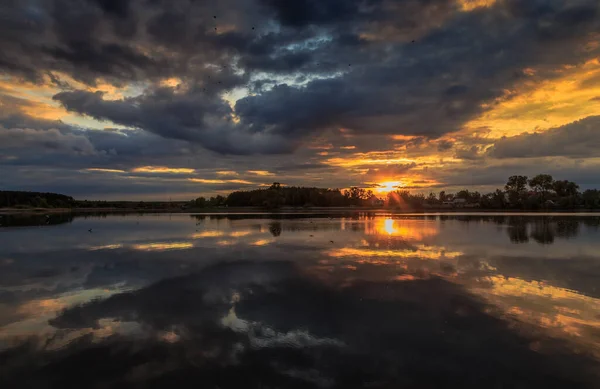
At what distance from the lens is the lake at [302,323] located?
9.49 metres

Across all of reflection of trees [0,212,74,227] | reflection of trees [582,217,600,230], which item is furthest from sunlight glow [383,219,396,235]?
reflection of trees [0,212,74,227]

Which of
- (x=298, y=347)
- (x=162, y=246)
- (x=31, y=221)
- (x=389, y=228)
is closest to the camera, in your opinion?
(x=298, y=347)

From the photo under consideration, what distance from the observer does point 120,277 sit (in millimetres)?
20672

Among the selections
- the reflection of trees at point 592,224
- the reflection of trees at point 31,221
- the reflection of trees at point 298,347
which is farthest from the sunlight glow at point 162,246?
the reflection of trees at point 592,224

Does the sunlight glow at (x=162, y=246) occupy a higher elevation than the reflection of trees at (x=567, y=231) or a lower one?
lower

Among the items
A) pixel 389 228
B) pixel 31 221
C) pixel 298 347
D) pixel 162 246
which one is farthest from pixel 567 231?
pixel 31 221

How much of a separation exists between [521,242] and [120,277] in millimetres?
36071

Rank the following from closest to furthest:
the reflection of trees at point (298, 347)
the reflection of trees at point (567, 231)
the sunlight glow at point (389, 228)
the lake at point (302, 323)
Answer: the reflection of trees at point (298, 347), the lake at point (302, 323), the reflection of trees at point (567, 231), the sunlight glow at point (389, 228)

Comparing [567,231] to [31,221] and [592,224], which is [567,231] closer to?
[592,224]

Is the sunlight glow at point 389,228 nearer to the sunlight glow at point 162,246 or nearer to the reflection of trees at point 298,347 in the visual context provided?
the sunlight glow at point 162,246

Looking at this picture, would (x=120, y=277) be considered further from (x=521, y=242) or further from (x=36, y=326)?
(x=521, y=242)

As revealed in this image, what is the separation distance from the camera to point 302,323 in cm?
1314

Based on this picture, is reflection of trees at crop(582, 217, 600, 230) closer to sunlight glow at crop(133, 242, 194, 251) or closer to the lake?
the lake

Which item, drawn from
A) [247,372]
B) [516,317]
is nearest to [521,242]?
[516,317]
